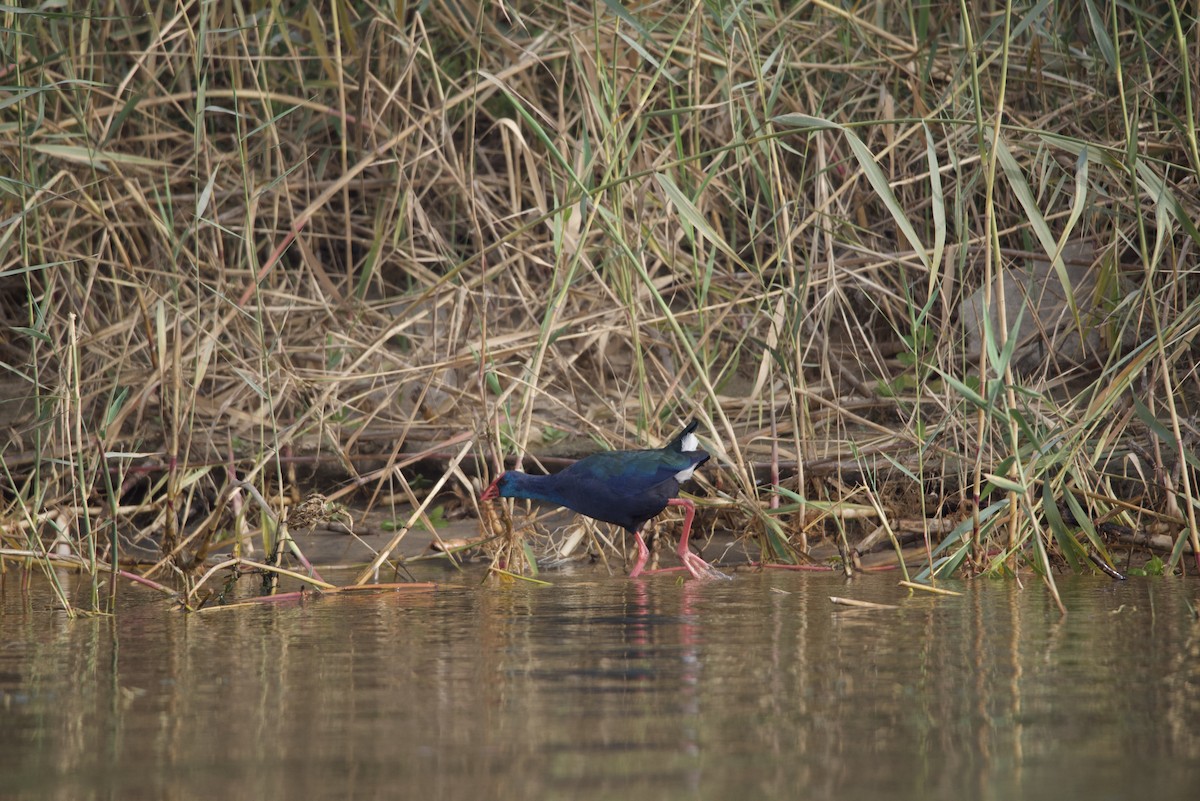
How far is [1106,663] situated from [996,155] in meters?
1.44

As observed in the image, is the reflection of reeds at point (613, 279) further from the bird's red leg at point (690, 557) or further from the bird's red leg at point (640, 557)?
the bird's red leg at point (640, 557)

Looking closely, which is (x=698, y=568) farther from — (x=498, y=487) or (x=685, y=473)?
(x=498, y=487)

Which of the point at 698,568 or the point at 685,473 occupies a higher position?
the point at 685,473

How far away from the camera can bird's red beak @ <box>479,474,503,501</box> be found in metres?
4.79

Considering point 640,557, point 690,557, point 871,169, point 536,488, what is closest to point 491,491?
point 536,488

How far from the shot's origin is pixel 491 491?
4.81 m

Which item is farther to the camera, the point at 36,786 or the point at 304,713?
the point at 304,713

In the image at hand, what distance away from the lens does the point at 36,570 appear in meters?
5.24

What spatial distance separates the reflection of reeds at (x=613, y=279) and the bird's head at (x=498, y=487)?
101 mm

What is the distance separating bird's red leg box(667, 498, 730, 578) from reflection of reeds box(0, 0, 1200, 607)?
0.13m

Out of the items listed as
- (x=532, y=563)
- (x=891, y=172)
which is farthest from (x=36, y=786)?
(x=891, y=172)

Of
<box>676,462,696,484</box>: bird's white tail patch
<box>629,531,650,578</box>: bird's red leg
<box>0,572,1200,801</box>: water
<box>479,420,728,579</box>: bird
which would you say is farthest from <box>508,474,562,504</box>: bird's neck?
<box>0,572,1200,801</box>: water

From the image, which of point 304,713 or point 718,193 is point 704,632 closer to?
point 304,713

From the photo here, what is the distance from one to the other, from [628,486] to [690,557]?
33cm
